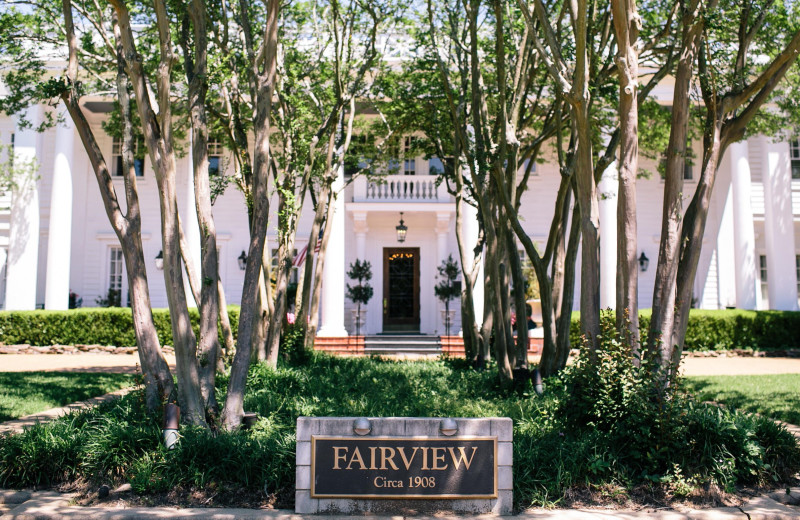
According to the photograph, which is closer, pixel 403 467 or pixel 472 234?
pixel 403 467

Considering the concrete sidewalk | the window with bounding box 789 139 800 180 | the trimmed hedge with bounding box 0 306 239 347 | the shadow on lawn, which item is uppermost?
the window with bounding box 789 139 800 180

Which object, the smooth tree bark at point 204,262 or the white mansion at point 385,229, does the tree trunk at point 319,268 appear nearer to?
the white mansion at point 385,229

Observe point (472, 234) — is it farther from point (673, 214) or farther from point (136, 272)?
point (136, 272)

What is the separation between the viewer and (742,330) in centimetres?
1998

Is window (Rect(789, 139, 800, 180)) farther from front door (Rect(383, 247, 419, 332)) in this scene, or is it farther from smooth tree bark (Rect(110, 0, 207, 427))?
smooth tree bark (Rect(110, 0, 207, 427))

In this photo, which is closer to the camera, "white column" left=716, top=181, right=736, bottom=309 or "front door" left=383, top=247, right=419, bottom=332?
"white column" left=716, top=181, right=736, bottom=309

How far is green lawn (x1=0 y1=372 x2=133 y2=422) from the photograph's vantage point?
9.56 meters

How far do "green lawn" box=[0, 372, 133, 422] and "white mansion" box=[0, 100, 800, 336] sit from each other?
318 inches

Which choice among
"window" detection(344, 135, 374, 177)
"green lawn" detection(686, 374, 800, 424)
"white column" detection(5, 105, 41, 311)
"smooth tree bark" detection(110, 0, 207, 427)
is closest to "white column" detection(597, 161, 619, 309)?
"green lawn" detection(686, 374, 800, 424)

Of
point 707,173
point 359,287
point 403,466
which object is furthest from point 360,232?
point 403,466

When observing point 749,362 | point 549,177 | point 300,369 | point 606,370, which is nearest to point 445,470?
point 606,370

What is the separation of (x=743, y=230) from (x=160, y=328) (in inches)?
714

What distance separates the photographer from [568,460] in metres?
5.84

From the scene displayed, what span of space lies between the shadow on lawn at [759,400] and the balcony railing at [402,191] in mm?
11344
